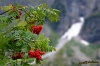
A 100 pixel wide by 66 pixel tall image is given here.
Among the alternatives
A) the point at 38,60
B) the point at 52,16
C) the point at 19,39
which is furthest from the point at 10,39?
the point at 52,16

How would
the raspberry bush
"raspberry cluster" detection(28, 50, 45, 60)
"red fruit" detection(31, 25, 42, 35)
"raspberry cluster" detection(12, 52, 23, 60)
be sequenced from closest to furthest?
the raspberry bush
"raspberry cluster" detection(28, 50, 45, 60)
"raspberry cluster" detection(12, 52, 23, 60)
"red fruit" detection(31, 25, 42, 35)

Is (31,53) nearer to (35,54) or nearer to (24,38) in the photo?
(35,54)

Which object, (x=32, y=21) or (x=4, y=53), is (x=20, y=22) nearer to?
(x=32, y=21)

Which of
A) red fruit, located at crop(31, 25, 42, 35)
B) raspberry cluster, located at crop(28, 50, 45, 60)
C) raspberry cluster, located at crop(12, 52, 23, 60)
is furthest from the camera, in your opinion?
red fruit, located at crop(31, 25, 42, 35)

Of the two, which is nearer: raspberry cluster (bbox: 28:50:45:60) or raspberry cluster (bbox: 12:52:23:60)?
raspberry cluster (bbox: 28:50:45:60)

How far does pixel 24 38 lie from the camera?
786 cm

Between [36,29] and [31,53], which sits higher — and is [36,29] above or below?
above

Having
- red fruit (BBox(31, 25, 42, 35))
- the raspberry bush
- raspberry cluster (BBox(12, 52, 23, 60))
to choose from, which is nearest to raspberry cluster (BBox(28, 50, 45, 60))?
the raspberry bush

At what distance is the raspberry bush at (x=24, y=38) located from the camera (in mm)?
7959

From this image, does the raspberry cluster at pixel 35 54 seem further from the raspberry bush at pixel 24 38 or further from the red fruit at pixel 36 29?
the red fruit at pixel 36 29

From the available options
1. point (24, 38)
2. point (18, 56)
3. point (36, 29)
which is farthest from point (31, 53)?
point (36, 29)

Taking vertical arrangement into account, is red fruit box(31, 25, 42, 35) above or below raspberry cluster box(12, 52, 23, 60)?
above

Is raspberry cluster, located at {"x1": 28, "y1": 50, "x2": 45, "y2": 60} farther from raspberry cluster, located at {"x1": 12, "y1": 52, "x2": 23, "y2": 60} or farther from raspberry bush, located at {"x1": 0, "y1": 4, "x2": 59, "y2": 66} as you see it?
raspberry cluster, located at {"x1": 12, "y1": 52, "x2": 23, "y2": 60}

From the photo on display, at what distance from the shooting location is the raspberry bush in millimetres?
7959
